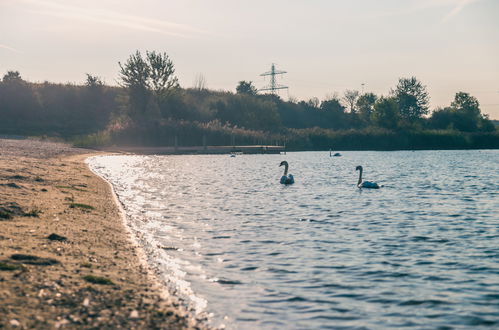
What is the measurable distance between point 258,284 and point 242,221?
919 cm

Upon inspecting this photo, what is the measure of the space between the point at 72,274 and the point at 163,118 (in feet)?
288

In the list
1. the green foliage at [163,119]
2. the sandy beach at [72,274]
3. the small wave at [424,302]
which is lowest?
the small wave at [424,302]

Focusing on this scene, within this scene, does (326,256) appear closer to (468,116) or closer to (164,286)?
(164,286)

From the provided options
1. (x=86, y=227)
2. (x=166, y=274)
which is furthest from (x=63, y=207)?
(x=166, y=274)

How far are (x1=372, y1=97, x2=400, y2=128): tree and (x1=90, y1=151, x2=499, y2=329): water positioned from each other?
111702mm

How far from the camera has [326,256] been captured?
49.2 feet

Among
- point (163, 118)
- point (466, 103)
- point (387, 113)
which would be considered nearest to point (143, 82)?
point (163, 118)

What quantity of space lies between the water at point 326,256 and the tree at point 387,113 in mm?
111702

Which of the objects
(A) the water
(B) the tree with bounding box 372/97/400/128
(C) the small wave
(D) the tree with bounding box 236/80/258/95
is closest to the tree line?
(B) the tree with bounding box 372/97/400/128

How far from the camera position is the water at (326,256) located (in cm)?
1034

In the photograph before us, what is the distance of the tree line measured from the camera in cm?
8925

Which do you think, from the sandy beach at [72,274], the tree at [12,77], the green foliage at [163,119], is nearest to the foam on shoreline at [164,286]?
the sandy beach at [72,274]

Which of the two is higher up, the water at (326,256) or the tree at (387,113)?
the tree at (387,113)

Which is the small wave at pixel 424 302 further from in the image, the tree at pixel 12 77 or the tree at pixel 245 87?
the tree at pixel 245 87
